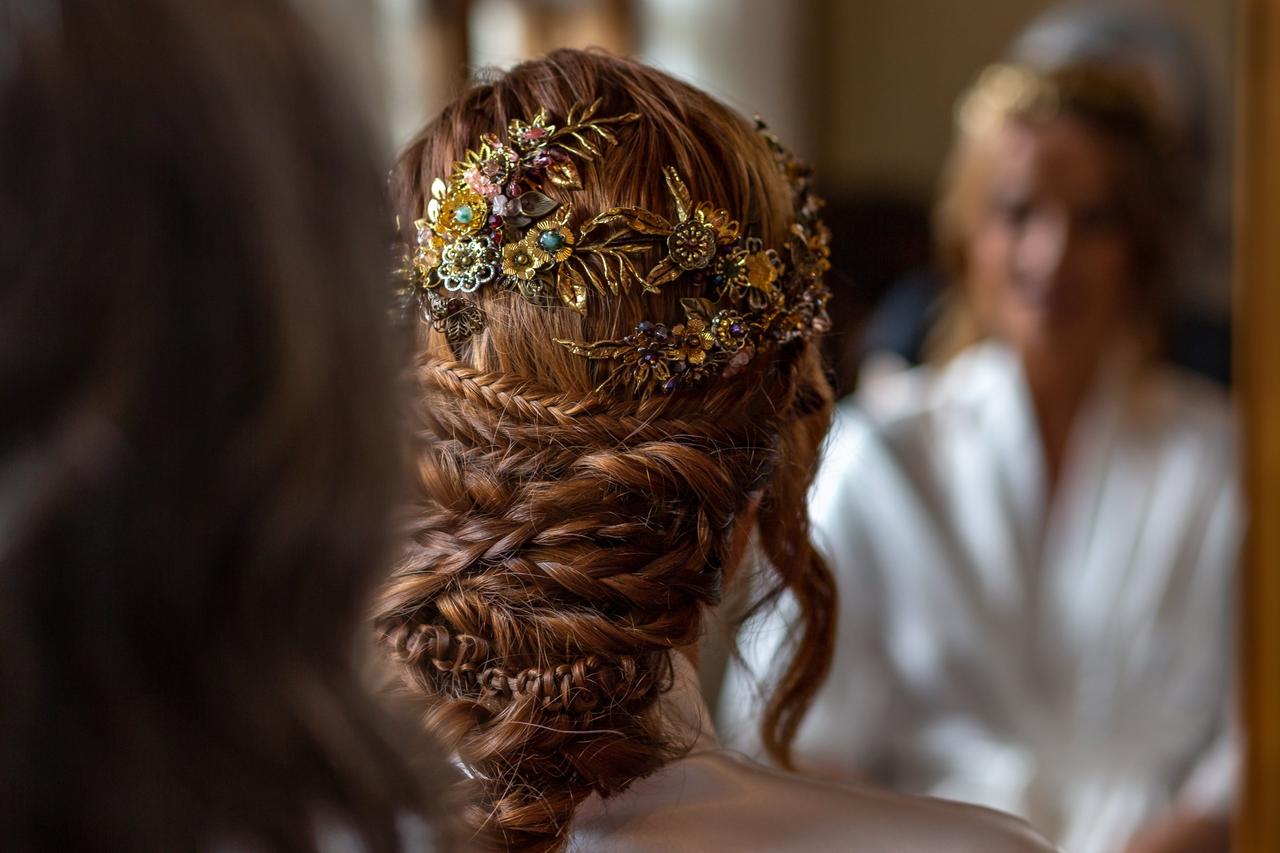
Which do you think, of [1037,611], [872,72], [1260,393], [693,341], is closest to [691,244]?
[693,341]

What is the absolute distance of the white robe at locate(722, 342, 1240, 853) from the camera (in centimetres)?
117

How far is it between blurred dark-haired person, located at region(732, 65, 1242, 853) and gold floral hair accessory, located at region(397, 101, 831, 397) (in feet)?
1.93

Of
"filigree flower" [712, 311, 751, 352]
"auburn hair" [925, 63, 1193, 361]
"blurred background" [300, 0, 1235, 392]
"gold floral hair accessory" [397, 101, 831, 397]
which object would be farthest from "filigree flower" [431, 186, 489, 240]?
"auburn hair" [925, 63, 1193, 361]

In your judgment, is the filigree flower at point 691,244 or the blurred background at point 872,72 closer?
the filigree flower at point 691,244

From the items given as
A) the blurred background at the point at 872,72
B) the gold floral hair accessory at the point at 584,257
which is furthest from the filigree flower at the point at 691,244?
the blurred background at the point at 872,72

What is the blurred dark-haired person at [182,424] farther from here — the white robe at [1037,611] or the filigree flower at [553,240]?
the white robe at [1037,611]

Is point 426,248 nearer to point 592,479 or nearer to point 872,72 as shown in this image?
point 592,479

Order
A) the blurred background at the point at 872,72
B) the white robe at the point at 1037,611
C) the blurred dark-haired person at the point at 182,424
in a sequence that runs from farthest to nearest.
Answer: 1. the blurred background at the point at 872,72
2. the white robe at the point at 1037,611
3. the blurred dark-haired person at the point at 182,424

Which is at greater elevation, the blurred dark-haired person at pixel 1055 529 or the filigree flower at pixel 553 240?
the filigree flower at pixel 553 240

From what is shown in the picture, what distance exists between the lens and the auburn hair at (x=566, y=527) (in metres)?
0.53

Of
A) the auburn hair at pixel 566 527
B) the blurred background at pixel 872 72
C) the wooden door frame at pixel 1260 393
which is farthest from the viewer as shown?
the blurred background at pixel 872 72

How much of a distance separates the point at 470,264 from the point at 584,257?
0.17 ft

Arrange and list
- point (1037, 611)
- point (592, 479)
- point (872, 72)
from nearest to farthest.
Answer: point (592, 479)
point (1037, 611)
point (872, 72)

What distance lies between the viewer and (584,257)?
54cm
